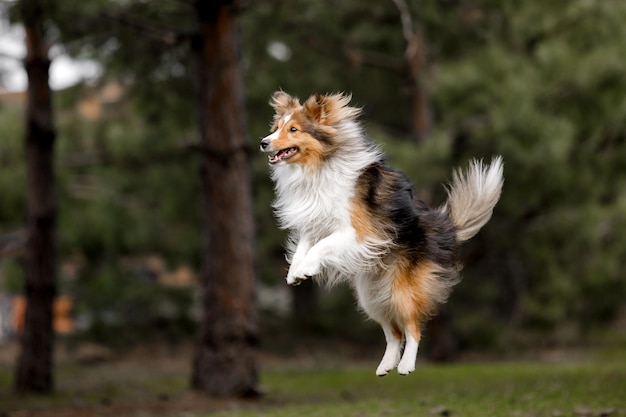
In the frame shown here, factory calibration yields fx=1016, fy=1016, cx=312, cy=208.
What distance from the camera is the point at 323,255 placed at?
6.02 meters

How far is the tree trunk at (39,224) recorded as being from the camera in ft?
47.0

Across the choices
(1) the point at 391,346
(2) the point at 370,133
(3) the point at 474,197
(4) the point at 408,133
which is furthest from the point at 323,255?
(4) the point at 408,133

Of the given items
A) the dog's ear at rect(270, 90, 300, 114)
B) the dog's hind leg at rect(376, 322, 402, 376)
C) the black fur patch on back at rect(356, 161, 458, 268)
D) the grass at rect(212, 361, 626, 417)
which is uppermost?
the dog's ear at rect(270, 90, 300, 114)

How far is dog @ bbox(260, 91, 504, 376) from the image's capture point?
610cm

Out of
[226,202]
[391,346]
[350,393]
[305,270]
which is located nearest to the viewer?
[305,270]

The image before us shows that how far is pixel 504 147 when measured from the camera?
52.5 ft

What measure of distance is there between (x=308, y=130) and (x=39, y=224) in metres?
9.12

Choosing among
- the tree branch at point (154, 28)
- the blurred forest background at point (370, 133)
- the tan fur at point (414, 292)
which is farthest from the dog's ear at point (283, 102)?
the blurred forest background at point (370, 133)

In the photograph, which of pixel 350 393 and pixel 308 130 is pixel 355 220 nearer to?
pixel 308 130

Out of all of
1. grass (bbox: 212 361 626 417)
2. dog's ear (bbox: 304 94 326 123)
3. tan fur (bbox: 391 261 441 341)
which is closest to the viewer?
dog's ear (bbox: 304 94 326 123)

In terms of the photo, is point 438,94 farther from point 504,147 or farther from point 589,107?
point 589,107

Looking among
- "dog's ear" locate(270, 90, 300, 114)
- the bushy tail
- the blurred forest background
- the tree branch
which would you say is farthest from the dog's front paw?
the blurred forest background

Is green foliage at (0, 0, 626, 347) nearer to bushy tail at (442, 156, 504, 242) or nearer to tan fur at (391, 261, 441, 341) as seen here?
bushy tail at (442, 156, 504, 242)

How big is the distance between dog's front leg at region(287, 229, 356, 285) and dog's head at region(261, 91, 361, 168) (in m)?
0.48
